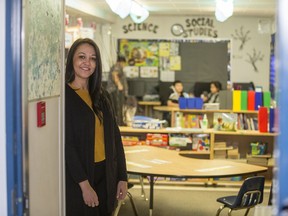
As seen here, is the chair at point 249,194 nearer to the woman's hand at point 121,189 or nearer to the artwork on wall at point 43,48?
the woman's hand at point 121,189

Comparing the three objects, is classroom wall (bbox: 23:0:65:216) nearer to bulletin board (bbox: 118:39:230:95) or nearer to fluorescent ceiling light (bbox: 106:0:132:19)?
fluorescent ceiling light (bbox: 106:0:132:19)

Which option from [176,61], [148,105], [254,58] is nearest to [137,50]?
[176,61]

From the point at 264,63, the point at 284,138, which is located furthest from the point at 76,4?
the point at 284,138

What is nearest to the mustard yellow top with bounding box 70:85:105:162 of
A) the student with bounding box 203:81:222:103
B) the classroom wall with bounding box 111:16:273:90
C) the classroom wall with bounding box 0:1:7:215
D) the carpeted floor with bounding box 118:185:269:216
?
the classroom wall with bounding box 0:1:7:215

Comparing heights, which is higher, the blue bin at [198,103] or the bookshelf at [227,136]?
the blue bin at [198,103]

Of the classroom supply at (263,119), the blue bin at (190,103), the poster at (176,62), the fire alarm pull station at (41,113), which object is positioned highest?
the poster at (176,62)

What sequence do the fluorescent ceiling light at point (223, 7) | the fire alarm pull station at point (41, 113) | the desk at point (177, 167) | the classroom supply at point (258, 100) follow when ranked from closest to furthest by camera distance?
the fire alarm pull station at point (41, 113) < the desk at point (177, 167) < the fluorescent ceiling light at point (223, 7) < the classroom supply at point (258, 100)

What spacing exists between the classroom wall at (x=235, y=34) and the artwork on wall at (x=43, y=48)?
8.26m

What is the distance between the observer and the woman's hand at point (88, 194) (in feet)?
8.92

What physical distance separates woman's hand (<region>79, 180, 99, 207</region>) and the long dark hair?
41 cm

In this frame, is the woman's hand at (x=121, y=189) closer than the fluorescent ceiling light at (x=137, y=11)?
Yes

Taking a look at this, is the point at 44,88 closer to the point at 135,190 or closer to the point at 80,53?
the point at 80,53

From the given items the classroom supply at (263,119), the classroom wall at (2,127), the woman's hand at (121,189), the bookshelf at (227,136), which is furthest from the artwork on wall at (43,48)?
the classroom supply at (263,119)

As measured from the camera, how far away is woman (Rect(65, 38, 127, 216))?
273 cm
